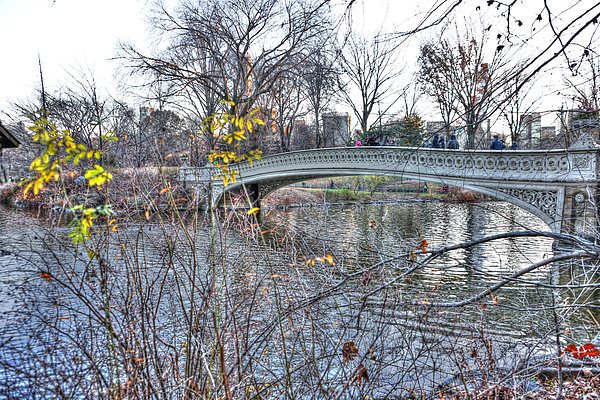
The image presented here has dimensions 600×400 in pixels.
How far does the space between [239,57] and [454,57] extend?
1154 cm

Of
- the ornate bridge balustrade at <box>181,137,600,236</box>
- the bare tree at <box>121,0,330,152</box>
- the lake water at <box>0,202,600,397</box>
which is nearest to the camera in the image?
the lake water at <box>0,202,600,397</box>

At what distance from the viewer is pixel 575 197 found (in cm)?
967

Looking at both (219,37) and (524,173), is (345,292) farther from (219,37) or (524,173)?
(219,37)

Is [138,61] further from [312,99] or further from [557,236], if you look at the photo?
[557,236]

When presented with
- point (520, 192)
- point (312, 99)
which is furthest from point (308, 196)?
point (520, 192)

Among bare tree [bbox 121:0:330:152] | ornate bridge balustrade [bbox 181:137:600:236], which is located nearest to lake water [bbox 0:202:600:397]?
ornate bridge balustrade [bbox 181:137:600:236]

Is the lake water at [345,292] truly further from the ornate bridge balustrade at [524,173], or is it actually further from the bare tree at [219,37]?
the bare tree at [219,37]

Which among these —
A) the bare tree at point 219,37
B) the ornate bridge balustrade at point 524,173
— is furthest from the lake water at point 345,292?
the bare tree at point 219,37

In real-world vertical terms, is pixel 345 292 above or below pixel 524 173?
below

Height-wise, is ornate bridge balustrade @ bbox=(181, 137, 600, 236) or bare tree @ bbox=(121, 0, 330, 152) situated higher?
bare tree @ bbox=(121, 0, 330, 152)

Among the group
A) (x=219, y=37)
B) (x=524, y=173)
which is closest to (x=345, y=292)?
(x=524, y=173)

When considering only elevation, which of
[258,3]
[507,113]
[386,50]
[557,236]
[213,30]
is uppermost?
[258,3]

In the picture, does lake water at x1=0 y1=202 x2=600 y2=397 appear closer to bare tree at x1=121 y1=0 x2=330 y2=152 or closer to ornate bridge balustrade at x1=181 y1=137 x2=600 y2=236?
ornate bridge balustrade at x1=181 y1=137 x2=600 y2=236

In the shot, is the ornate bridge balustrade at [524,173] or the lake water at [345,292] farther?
the ornate bridge balustrade at [524,173]
